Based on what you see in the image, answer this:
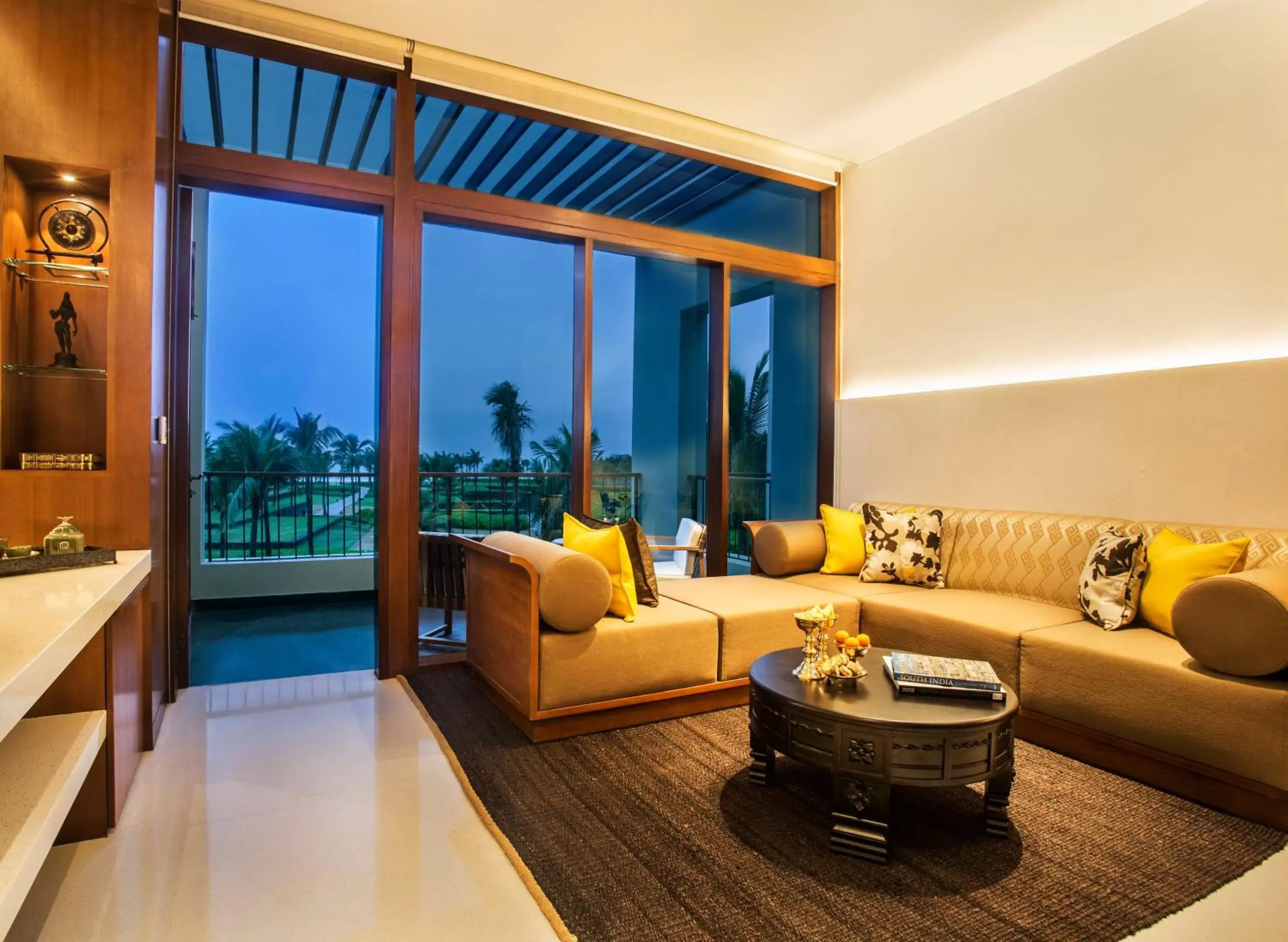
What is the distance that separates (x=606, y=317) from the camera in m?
4.73

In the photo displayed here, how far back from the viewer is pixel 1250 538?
2768 millimetres

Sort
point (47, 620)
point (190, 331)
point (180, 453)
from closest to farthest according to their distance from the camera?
point (47, 620) < point (180, 453) < point (190, 331)

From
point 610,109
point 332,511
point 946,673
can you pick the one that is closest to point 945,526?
point 946,673

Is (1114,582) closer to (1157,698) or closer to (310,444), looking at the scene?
(1157,698)

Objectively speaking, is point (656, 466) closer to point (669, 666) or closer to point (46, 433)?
point (669, 666)

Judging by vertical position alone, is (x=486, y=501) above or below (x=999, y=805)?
above

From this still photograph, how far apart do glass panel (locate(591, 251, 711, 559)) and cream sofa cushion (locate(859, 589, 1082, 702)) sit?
162 centimetres

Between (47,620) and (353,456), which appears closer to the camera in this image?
(47,620)

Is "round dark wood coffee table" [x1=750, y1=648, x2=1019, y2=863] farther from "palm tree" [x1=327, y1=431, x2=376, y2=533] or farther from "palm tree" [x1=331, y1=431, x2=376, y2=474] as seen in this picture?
"palm tree" [x1=331, y1=431, x2=376, y2=474]

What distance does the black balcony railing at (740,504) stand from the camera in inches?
190

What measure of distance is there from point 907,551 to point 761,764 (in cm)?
182

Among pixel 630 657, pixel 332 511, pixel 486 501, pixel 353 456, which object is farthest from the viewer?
pixel 353 456

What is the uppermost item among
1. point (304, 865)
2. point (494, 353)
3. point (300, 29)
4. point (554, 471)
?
point (300, 29)

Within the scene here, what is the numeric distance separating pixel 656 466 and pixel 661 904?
361 centimetres
